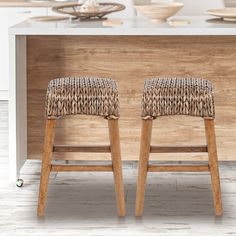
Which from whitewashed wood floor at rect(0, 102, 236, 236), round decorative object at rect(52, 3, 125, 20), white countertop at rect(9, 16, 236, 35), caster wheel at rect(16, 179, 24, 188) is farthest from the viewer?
round decorative object at rect(52, 3, 125, 20)

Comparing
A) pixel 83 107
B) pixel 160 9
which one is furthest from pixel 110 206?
pixel 160 9

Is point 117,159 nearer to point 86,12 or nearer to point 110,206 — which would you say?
point 110,206

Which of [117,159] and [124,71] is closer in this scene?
[117,159]

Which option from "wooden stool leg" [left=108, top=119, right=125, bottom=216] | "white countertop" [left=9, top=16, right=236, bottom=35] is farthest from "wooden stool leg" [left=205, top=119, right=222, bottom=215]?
"white countertop" [left=9, top=16, right=236, bottom=35]

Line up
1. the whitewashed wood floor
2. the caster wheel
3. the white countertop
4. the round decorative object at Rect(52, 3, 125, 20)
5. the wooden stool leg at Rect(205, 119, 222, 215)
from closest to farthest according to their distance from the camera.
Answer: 1. the whitewashed wood floor
2. the wooden stool leg at Rect(205, 119, 222, 215)
3. the white countertop
4. the caster wheel
5. the round decorative object at Rect(52, 3, 125, 20)

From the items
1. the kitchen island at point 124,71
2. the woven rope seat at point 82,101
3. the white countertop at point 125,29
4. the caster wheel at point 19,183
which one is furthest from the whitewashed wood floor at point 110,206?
the white countertop at point 125,29

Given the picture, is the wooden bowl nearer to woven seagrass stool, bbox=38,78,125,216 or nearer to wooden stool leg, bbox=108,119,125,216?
woven seagrass stool, bbox=38,78,125,216

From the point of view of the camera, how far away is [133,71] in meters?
3.87

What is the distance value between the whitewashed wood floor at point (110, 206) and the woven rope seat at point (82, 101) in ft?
1.64

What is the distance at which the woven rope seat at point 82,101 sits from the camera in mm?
3201

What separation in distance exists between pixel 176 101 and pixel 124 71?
29.2 inches

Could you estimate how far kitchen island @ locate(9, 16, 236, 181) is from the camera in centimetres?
381

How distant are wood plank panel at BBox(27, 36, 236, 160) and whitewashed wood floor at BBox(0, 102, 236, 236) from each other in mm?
191

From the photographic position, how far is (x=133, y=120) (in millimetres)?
3955
